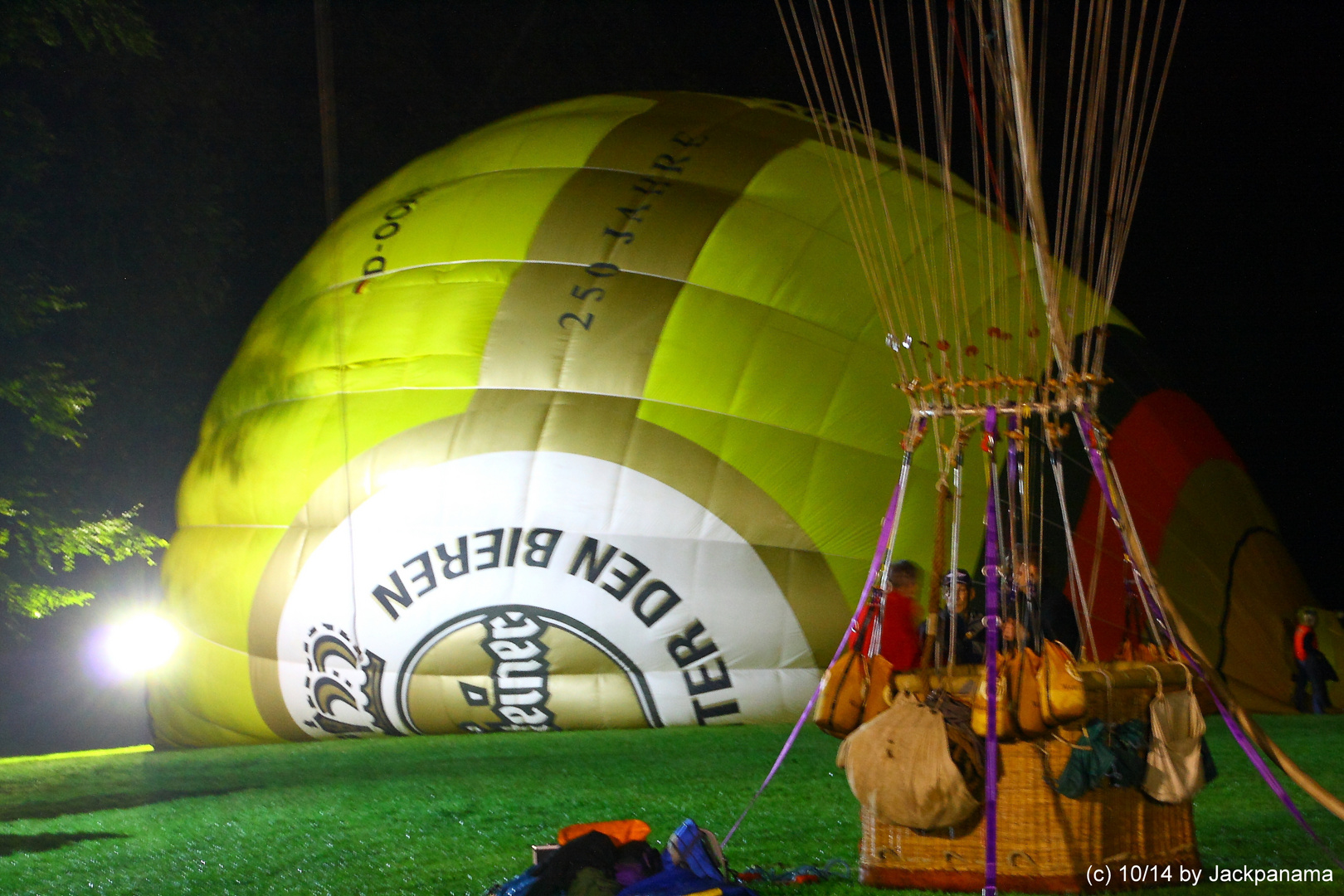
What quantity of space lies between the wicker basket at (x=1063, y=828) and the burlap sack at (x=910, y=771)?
116mm

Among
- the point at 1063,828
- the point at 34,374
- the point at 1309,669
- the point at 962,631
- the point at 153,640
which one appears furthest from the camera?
the point at 34,374

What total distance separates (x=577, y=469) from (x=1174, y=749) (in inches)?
119

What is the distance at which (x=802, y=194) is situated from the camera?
6129 mm

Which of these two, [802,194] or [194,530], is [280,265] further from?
[802,194]

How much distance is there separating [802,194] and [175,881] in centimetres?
410

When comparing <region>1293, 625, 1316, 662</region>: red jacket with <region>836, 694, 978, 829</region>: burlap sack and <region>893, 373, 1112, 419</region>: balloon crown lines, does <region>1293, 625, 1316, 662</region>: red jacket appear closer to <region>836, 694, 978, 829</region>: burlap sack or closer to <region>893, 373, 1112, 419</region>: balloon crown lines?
<region>893, 373, 1112, 419</region>: balloon crown lines

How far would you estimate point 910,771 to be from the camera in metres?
3.07

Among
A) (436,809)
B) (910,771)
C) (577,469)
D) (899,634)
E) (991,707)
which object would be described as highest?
(577,469)

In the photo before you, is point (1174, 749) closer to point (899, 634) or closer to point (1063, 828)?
point (1063, 828)

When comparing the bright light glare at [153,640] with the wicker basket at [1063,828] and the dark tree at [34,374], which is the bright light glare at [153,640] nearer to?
the dark tree at [34,374]

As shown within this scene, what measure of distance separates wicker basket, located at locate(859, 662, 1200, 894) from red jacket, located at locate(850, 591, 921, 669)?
42cm

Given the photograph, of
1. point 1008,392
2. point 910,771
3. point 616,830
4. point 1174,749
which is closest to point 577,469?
point 616,830

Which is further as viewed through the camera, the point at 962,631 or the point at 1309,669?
the point at 1309,669

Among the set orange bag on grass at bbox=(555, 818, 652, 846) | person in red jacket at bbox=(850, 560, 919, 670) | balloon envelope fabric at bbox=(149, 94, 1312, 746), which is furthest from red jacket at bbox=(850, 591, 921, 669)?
balloon envelope fabric at bbox=(149, 94, 1312, 746)
